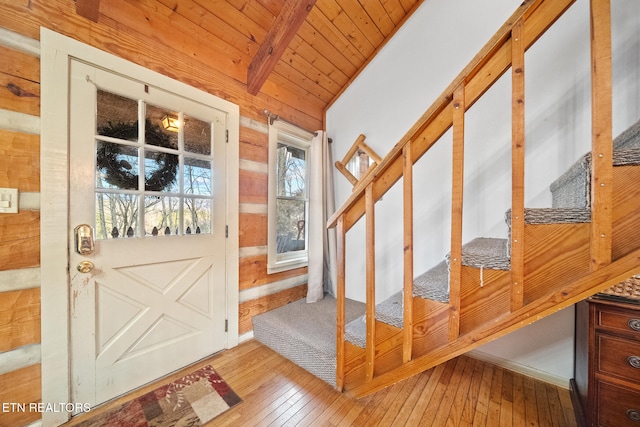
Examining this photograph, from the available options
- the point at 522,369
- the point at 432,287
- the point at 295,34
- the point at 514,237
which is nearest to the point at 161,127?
the point at 295,34

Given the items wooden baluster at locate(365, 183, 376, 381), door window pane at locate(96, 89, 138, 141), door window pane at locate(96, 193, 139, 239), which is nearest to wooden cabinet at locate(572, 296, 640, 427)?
wooden baluster at locate(365, 183, 376, 381)

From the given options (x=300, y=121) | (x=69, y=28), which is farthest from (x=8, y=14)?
(x=300, y=121)

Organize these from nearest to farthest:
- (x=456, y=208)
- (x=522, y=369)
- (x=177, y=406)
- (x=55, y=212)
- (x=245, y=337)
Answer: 1. (x=456, y=208)
2. (x=55, y=212)
3. (x=177, y=406)
4. (x=522, y=369)
5. (x=245, y=337)

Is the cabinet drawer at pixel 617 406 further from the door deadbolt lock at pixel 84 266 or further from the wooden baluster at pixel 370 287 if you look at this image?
the door deadbolt lock at pixel 84 266

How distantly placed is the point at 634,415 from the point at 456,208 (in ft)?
4.25

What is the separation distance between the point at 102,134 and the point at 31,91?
308 mm

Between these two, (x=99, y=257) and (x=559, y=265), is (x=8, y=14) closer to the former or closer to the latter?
(x=99, y=257)

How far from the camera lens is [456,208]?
101cm

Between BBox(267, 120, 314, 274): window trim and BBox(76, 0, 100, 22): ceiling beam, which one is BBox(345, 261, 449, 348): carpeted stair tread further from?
BBox(76, 0, 100, 22): ceiling beam

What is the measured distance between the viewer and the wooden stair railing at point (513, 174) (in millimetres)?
766

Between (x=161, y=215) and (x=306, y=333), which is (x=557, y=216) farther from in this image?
(x=161, y=215)

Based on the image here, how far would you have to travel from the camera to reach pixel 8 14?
1135mm

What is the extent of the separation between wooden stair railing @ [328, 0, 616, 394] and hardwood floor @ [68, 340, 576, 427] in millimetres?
277

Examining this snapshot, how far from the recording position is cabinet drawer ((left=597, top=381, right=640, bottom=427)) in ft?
3.49
